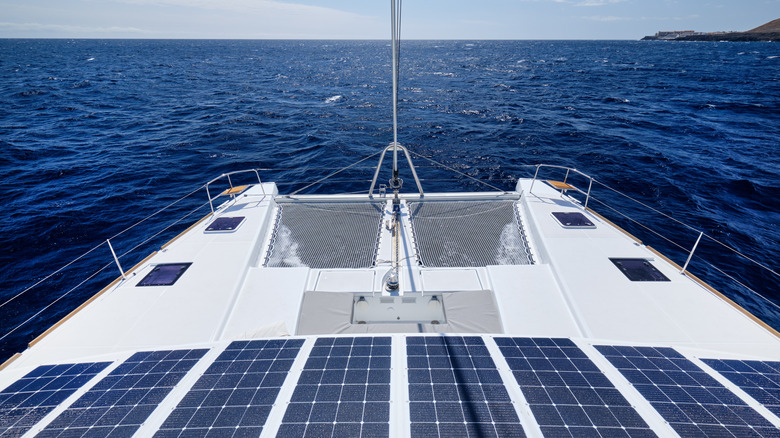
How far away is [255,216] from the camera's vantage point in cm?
1061

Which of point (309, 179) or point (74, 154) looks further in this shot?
point (74, 154)

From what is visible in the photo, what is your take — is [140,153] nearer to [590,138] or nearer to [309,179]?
[309,179]

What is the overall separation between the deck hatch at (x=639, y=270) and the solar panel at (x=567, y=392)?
432 centimetres

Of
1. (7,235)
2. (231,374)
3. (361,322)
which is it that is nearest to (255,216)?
(361,322)

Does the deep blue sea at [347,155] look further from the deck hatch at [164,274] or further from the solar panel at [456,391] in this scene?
the solar panel at [456,391]

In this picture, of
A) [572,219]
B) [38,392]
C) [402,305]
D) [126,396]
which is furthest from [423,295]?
[38,392]

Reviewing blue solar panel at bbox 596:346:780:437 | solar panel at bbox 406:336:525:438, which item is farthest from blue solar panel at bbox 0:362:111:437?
blue solar panel at bbox 596:346:780:437

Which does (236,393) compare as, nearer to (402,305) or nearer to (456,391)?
(456,391)

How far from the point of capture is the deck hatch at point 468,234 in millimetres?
9242

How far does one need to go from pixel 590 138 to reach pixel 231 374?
107 ft

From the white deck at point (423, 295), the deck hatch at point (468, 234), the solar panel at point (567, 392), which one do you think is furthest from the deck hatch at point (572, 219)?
the solar panel at point (567, 392)

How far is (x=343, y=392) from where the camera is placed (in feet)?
13.4

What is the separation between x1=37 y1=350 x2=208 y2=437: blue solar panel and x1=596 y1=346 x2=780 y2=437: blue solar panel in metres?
6.44

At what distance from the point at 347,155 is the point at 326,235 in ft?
52.1
